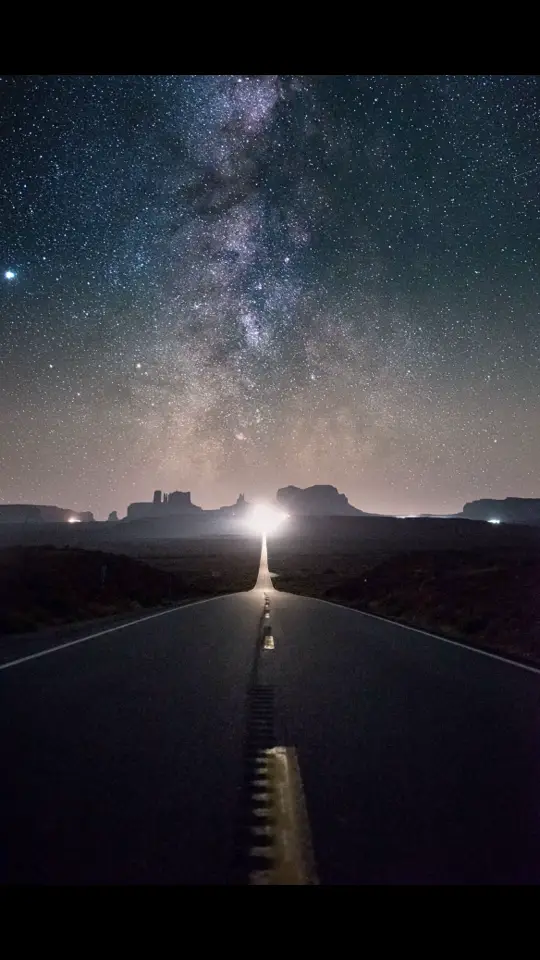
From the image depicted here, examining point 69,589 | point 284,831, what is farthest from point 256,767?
point 69,589

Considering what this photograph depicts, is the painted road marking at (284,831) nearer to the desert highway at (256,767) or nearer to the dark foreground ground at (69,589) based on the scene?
the desert highway at (256,767)

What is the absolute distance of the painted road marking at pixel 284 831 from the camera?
3.66 meters

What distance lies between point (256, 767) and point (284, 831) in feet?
5.01

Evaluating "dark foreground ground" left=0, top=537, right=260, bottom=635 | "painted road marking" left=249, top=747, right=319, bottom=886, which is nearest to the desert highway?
"painted road marking" left=249, top=747, right=319, bottom=886

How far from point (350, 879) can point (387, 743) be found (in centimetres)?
306

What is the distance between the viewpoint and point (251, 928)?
10.4 feet

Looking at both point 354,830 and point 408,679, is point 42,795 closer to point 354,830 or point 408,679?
point 354,830

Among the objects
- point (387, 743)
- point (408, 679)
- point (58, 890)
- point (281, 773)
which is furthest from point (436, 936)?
point (408, 679)

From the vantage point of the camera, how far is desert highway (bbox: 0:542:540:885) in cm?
392

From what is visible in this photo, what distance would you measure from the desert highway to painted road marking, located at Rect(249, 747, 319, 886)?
6cm

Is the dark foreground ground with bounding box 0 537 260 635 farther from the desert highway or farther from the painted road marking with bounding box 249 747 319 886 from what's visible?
the painted road marking with bounding box 249 747 319 886

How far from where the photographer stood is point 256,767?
584cm

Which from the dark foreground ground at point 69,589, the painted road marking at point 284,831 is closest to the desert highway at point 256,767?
the painted road marking at point 284,831
